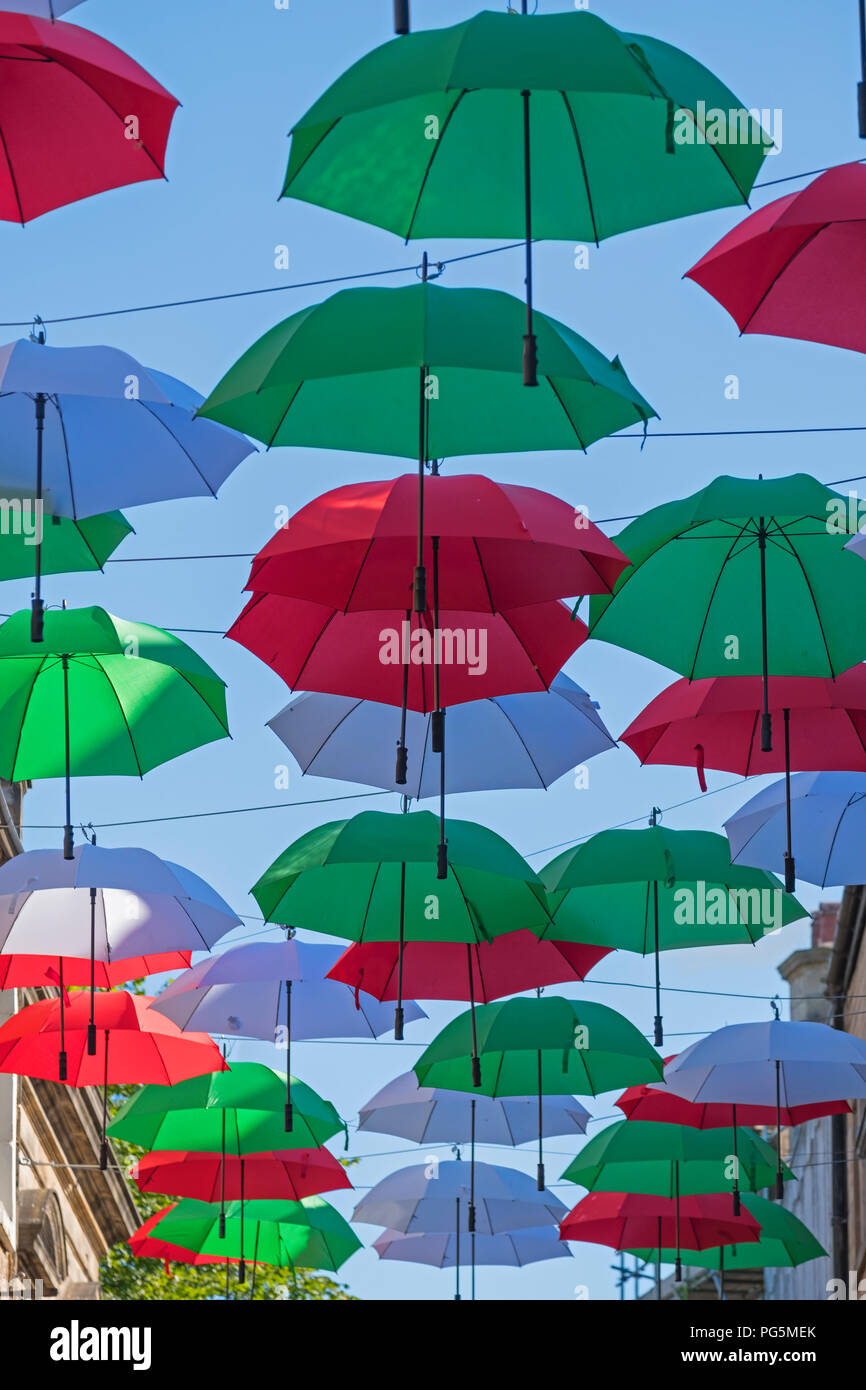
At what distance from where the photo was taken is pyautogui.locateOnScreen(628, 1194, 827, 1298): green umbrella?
1581cm

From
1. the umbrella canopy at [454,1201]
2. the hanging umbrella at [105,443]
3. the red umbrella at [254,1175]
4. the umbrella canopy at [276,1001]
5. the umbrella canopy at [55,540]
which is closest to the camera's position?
the hanging umbrella at [105,443]

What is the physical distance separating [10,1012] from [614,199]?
14.2m

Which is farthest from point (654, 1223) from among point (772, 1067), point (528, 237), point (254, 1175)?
point (528, 237)

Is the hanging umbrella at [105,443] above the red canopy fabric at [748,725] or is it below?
above

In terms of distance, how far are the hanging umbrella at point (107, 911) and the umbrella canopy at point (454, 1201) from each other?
616 centimetres

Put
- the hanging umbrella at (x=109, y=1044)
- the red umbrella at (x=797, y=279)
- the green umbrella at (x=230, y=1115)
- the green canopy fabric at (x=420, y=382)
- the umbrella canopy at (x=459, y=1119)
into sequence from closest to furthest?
the green canopy fabric at (x=420, y=382) → the red umbrella at (x=797, y=279) → the hanging umbrella at (x=109, y=1044) → the green umbrella at (x=230, y=1115) → the umbrella canopy at (x=459, y=1119)

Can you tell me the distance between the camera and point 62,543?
9789 mm

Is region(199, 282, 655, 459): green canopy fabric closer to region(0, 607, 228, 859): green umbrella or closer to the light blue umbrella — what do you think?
region(0, 607, 228, 859): green umbrella

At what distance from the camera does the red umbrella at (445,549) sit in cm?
846

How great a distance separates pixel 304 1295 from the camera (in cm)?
2691

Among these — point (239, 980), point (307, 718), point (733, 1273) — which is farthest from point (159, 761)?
point (733, 1273)

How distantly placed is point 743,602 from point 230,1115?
6927 mm

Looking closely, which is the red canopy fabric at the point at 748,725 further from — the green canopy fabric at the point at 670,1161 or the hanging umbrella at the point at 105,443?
the green canopy fabric at the point at 670,1161

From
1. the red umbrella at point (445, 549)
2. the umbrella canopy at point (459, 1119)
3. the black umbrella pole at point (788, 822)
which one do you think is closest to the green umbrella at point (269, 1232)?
the umbrella canopy at point (459, 1119)
